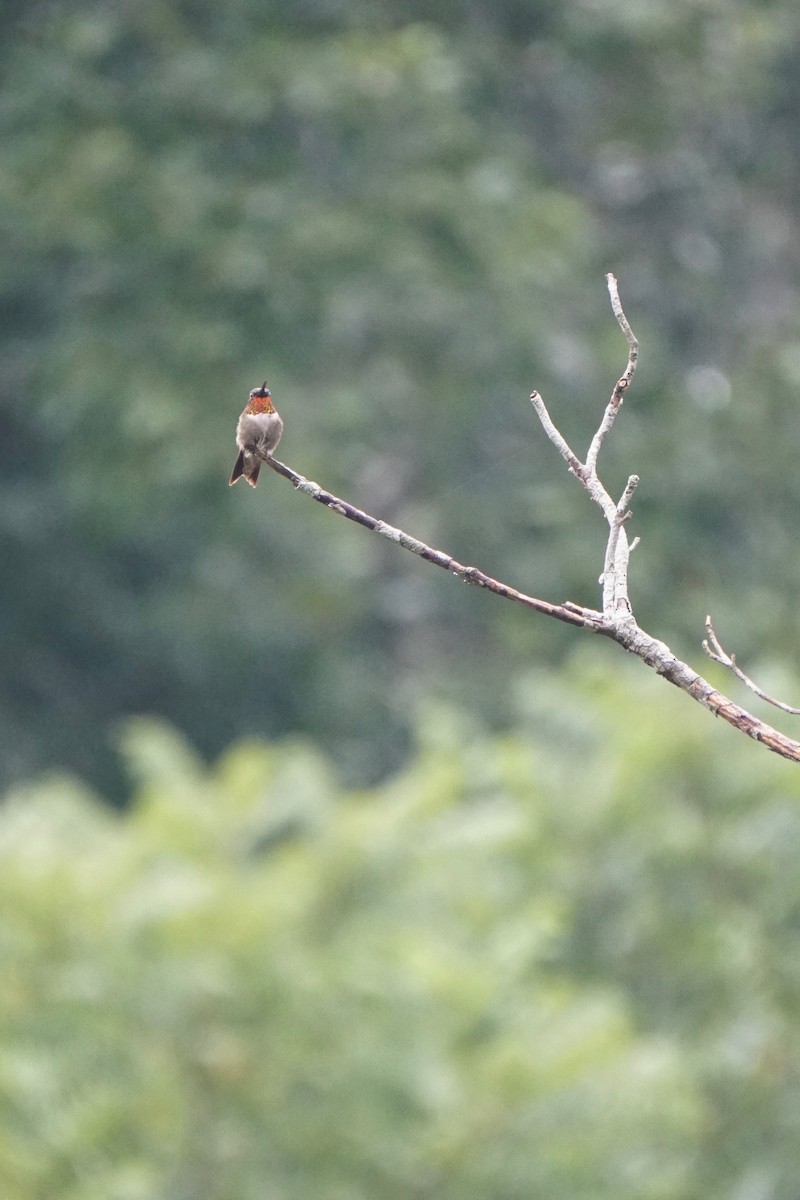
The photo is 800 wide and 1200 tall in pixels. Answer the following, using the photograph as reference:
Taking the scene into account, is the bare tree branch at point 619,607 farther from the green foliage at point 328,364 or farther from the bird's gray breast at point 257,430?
the green foliage at point 328,364

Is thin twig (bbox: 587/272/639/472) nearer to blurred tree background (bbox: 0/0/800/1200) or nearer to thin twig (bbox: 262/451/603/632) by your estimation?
thin twig (bbox: 262/451/603/632)

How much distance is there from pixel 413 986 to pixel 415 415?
11561 mm

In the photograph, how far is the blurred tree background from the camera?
12305 mm

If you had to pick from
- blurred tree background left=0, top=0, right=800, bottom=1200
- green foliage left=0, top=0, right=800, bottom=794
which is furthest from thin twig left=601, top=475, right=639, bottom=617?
green foliage left=0, top=0, right=800, bottom=794

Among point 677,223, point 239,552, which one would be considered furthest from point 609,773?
point 677,223

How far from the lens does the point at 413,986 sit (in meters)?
9.55

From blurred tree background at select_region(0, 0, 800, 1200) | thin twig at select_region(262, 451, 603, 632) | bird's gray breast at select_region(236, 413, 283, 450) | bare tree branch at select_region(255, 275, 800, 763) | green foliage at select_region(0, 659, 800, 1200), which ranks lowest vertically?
thin twig at select_region(262, 451, 603, 632)

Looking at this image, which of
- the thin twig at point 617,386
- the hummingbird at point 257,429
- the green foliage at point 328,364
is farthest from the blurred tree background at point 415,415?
the thin twig at point 617,386

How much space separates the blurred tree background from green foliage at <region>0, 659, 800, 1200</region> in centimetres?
6

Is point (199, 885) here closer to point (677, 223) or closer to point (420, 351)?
point (420, 351)

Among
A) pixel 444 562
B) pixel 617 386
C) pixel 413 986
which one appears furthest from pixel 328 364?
pixel 444 562

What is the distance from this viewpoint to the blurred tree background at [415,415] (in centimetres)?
1230

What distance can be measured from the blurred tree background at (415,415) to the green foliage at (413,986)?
0.06 metres

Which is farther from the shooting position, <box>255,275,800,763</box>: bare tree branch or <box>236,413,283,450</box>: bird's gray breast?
<box>236,413,283,450</box>: bird's gray breast
